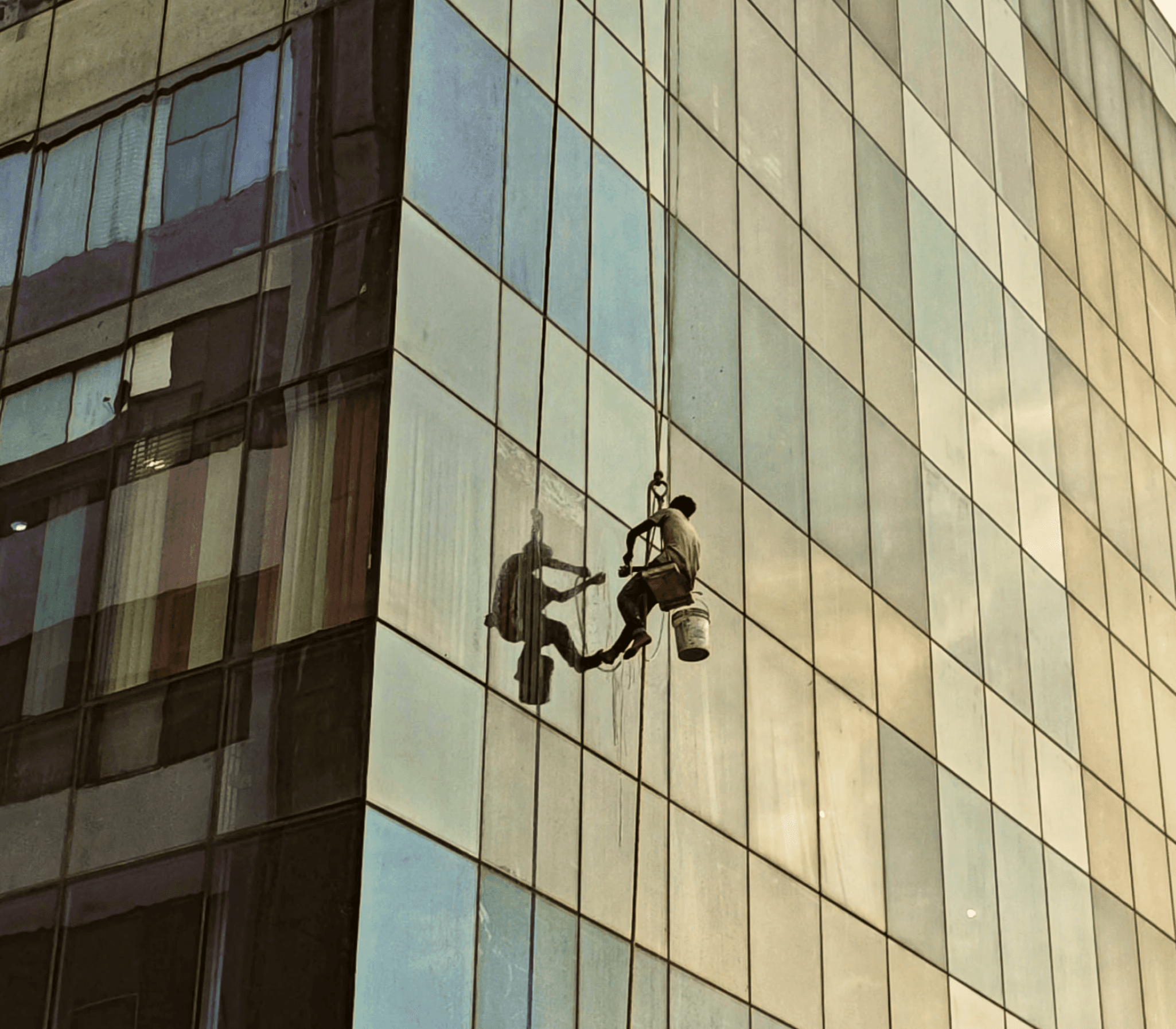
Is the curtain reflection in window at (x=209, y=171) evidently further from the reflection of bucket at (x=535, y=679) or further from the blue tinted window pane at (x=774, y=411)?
the blue tinted window pane at (x=774, y=411)

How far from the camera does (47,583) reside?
71.6 ft

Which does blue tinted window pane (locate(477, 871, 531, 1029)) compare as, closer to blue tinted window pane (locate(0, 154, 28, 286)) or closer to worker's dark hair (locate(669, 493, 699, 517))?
worker's dark hair (locate(669, 493, 699, 517))

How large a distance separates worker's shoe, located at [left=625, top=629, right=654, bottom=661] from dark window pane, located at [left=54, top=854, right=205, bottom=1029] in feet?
17.8

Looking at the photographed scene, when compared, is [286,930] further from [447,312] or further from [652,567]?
[447,312]

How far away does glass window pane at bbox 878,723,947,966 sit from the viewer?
91.4ft

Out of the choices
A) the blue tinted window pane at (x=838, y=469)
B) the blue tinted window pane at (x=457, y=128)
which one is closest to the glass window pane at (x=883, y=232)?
the blue tinted window pane at (x=838, y=469)

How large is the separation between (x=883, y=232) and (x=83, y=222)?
48.1 ft

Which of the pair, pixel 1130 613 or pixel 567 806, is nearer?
pixel 567 806

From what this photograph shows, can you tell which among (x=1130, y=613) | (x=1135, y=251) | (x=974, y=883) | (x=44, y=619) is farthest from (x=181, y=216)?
(x=1135, y=251)

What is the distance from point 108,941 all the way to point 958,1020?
Result: 13.7 m

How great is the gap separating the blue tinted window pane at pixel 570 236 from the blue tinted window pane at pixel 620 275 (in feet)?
0.82

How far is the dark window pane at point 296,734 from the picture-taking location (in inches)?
745

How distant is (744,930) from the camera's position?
24406 millimetres

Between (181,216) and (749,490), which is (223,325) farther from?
(749,490)
